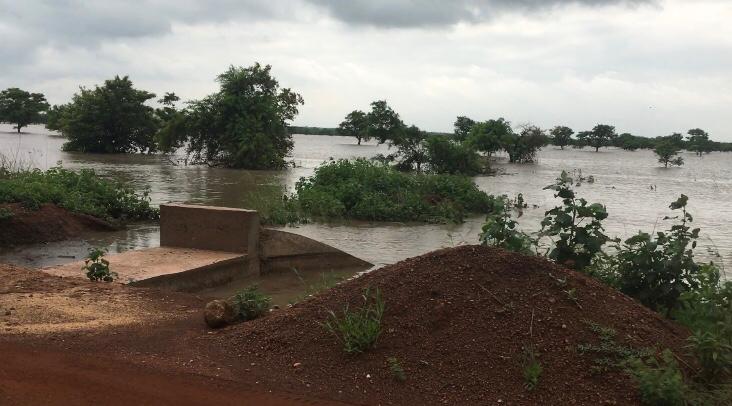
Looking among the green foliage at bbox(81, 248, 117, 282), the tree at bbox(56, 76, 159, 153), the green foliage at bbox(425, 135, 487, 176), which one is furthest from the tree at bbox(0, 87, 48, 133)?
the green foliage at bbox(81, 248, 117, 282)

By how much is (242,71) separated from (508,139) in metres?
27.1

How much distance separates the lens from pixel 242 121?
36500mm

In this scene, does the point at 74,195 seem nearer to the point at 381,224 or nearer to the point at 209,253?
the point at 209,253

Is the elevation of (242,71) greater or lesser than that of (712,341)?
greater

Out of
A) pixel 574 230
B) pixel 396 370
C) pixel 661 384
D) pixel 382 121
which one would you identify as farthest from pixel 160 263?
pixel 382 121

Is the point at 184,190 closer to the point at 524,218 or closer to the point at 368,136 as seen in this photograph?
the point at 524,218

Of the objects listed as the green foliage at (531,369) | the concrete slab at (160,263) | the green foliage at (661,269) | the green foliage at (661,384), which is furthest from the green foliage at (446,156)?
the green foliage at (661,384)

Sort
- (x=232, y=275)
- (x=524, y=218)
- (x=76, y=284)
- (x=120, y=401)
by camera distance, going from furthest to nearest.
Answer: (x=524, y=218) → (x=232, y=275) → (x=76, y=284) → (x=120, y=401)

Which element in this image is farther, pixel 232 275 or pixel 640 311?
pixel 232 275

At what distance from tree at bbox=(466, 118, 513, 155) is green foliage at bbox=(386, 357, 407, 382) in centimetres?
4839

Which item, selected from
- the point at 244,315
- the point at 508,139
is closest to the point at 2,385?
the point at 244,315

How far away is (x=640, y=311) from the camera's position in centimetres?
584

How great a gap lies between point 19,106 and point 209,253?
89.7 m

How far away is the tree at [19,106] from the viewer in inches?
3364
